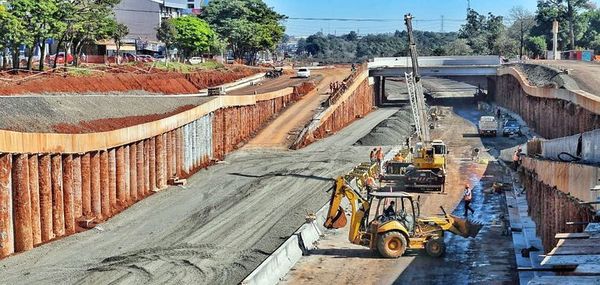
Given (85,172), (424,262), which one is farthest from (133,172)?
(424,262)

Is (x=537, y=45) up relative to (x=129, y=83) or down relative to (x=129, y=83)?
up

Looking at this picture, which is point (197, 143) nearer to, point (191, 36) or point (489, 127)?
point (489, 127)

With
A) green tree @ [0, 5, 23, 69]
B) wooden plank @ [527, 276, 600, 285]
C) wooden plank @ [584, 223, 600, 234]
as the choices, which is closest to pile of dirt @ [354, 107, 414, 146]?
green tree @ [0, 5, 23, 69]

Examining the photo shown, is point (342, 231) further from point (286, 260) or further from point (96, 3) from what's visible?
point (96, 3)

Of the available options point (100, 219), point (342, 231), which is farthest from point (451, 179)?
point (100, 219)

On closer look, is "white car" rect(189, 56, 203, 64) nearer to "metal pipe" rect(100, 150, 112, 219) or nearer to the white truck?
the white truck

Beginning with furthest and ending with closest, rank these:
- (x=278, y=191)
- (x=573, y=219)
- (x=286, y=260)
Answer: (x=278, y=191)
(x=286, y=260)
(x=573, y=219)

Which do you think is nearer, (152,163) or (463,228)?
(463,228)

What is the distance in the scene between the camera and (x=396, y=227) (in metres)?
27.0

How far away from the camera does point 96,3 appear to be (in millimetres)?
78250

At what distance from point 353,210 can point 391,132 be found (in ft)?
129

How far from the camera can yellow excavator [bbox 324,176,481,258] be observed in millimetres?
26875

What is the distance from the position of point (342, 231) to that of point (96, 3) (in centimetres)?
5296

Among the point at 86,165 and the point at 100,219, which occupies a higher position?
the point at 86,165
